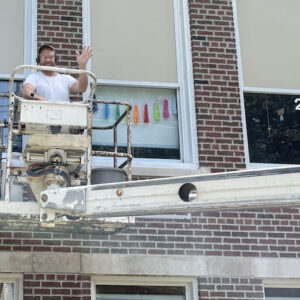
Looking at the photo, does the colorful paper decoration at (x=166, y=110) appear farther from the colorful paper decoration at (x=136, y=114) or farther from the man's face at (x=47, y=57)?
the man's face at (x=47, y=57)

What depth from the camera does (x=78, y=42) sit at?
973 cm

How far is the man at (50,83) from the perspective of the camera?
24.4 feet

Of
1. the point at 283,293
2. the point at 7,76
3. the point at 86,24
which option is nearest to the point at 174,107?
the point at 86,24

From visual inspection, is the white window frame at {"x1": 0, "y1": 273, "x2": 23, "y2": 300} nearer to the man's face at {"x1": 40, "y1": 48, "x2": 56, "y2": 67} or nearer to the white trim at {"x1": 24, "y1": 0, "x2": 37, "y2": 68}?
the man's face at {"x1": 40, "y1": 48, "x2": 56, "y2": 67}

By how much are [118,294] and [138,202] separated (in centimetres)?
331

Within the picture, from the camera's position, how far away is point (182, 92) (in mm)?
10094

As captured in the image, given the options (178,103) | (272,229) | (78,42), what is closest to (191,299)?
(272,229)

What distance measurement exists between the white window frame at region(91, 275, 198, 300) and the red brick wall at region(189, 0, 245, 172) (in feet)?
4.94

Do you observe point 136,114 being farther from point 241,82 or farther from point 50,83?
point 50,83

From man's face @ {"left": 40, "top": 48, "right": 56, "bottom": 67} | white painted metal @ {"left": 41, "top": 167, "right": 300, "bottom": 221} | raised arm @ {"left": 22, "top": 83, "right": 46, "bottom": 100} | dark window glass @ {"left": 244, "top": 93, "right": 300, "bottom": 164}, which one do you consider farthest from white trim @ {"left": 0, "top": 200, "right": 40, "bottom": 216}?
dark window glass @ {"left": 244, "top": 93, "right": 300, "bottom": 164}

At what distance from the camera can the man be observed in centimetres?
743

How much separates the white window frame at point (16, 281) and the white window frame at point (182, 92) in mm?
1692

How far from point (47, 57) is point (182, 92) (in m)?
2.79

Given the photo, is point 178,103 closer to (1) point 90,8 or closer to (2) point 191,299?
(1) point 90,8
